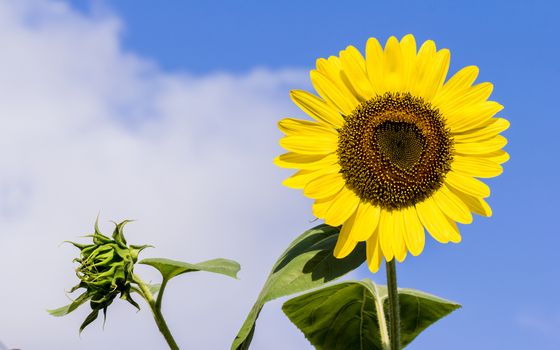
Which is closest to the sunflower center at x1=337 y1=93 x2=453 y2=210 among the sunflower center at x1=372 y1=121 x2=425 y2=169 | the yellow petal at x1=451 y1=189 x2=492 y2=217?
the sunflower center at x1=372 y1=121 x2=425 y2=169

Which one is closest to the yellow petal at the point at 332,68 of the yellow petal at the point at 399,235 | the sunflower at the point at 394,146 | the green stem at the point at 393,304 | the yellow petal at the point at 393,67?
the sunflower at the point at 394,146

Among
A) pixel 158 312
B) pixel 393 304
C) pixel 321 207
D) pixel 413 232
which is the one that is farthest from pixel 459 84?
pixel 158 312

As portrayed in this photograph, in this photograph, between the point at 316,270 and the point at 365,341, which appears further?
the point at 365,341

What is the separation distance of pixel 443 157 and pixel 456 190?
0.14 metres

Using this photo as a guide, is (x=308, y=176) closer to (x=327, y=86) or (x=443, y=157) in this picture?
(x=327, y=86)

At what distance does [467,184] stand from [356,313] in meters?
0.80

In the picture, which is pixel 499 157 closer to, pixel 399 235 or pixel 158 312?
pixel 399 235

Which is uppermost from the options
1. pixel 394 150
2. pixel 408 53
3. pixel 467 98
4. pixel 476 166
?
pixel 408 53

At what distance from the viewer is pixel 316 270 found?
304 centimetres

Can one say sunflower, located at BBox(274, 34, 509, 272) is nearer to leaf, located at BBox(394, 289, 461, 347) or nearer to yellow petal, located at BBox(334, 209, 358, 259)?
yellow petal, located at BBox(334, 209, 358, 259)

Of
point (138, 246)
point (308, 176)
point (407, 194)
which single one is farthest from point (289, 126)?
point (138, 246)

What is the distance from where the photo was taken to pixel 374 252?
3033mm

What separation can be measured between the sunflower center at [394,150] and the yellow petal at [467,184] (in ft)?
0.10

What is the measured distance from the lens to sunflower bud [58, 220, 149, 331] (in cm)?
314
